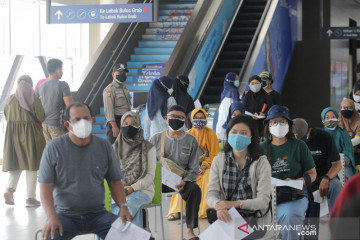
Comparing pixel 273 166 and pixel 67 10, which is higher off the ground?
pixel 67 10

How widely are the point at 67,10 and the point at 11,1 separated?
514cm

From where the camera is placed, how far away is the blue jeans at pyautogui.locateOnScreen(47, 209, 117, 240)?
3.89 m

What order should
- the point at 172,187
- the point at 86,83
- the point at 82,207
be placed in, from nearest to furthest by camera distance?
the point at 82,207 < the point at 172,187 < the point at 86,83

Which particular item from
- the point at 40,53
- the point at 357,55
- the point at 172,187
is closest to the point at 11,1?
the point at 40,53

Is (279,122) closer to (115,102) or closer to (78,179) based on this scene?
(78,179)

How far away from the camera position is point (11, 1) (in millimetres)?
13836

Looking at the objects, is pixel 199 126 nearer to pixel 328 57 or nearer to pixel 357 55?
pixel 328 57

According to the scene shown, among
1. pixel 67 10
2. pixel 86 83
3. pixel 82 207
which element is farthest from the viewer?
pixel 86 83

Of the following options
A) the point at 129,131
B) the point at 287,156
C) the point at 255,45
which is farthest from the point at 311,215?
the point at 255,45

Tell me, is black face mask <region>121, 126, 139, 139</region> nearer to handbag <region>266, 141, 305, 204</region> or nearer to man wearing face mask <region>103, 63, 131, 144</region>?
handbag <region>266, 141, 305, 204</region>

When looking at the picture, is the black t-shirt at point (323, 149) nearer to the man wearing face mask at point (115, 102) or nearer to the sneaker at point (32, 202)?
the man wearing face mask at point (115, 102)

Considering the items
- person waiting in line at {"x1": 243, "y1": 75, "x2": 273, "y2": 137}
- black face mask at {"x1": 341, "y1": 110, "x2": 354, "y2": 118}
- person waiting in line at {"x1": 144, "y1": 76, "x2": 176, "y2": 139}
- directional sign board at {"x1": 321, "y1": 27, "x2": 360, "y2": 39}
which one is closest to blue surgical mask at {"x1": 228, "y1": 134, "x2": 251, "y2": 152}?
black face mask at {"x1": 341, "y1": 110, "x2": 354, "y2": 118}

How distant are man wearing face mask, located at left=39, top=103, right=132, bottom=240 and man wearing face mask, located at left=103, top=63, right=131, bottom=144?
4.13 m

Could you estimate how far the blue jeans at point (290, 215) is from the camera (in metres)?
4.39
